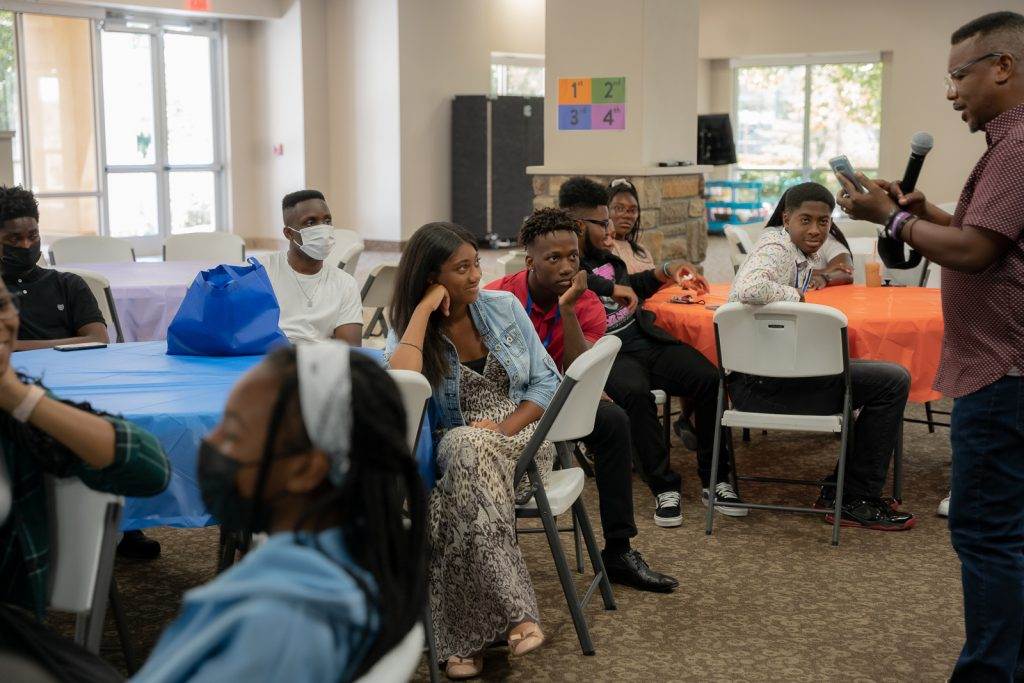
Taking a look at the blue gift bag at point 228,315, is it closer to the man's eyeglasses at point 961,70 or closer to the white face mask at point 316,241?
the white face mask at point 316,241

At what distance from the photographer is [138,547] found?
3.85m

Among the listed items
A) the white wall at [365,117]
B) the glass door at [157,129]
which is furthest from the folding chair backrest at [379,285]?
the glass door at [157,129]

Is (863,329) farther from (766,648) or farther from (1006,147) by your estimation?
(1006,147)

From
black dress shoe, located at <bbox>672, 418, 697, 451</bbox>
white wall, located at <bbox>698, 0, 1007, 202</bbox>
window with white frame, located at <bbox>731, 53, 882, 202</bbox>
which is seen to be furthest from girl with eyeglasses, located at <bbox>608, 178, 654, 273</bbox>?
window with white frame, located at <bbox>731, 53, 882, 202</bbox>

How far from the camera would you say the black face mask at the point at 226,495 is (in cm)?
116

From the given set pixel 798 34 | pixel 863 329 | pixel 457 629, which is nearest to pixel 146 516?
pixel 457 629

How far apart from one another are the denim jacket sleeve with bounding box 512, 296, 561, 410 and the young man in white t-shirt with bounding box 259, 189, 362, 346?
1.01 meters

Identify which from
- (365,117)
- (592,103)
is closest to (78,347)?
(592,103)

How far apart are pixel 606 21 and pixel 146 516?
5334 mm

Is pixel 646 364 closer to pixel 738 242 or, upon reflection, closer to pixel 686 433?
pixel 686 433

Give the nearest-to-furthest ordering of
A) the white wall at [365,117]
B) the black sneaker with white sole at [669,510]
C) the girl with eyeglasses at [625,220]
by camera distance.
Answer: the black sneaker with white sole at [669,510], the girl with eyeglasses at [625,220], the white wall at [365,117]

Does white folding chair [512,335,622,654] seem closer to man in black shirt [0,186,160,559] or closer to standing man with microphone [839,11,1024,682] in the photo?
standing man with microphone [839,11,1024,682]

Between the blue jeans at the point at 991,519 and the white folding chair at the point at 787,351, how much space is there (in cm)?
141

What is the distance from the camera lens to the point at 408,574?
123cm
